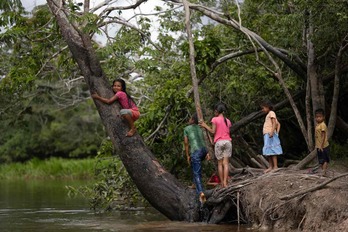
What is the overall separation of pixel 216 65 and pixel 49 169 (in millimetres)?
22354

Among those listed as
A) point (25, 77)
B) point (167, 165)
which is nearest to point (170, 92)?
point (167, 165)

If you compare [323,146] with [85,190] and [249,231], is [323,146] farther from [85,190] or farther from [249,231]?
[85,190]

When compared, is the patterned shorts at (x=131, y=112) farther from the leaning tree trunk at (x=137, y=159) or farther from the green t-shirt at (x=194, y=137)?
the green t-shirt at (x=194, y=137)

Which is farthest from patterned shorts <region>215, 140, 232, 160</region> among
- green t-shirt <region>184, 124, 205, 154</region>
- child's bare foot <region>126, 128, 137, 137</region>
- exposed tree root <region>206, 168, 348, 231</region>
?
child's bare foot <region>126, 128, 137, 137</region>

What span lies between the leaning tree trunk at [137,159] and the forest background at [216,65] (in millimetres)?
516

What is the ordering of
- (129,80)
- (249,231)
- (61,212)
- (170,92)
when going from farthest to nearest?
1. (129,80)
2. (61,212)
3. (170,92)
4. (249,231)

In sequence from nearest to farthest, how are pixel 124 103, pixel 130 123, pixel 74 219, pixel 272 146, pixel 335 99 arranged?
pixel 130 123, pixel 124 103, pixel 272 146, pixel 74 219, pixel 335 99

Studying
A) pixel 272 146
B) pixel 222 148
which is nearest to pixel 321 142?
pixel 272 146

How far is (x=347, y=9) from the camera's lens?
12.8 m

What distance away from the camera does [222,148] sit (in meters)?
12.4

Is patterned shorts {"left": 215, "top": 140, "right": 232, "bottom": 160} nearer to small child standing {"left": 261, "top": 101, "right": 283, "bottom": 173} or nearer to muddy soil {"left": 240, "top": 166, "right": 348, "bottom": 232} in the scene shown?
muddy soil {"left": 240, "top": 166, "right": 348, "bottom": 232}

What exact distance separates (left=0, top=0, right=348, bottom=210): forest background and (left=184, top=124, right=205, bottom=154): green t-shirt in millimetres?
1383

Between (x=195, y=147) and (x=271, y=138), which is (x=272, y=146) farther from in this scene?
(x=195, y=147)

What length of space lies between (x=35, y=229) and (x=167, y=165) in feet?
11.1
